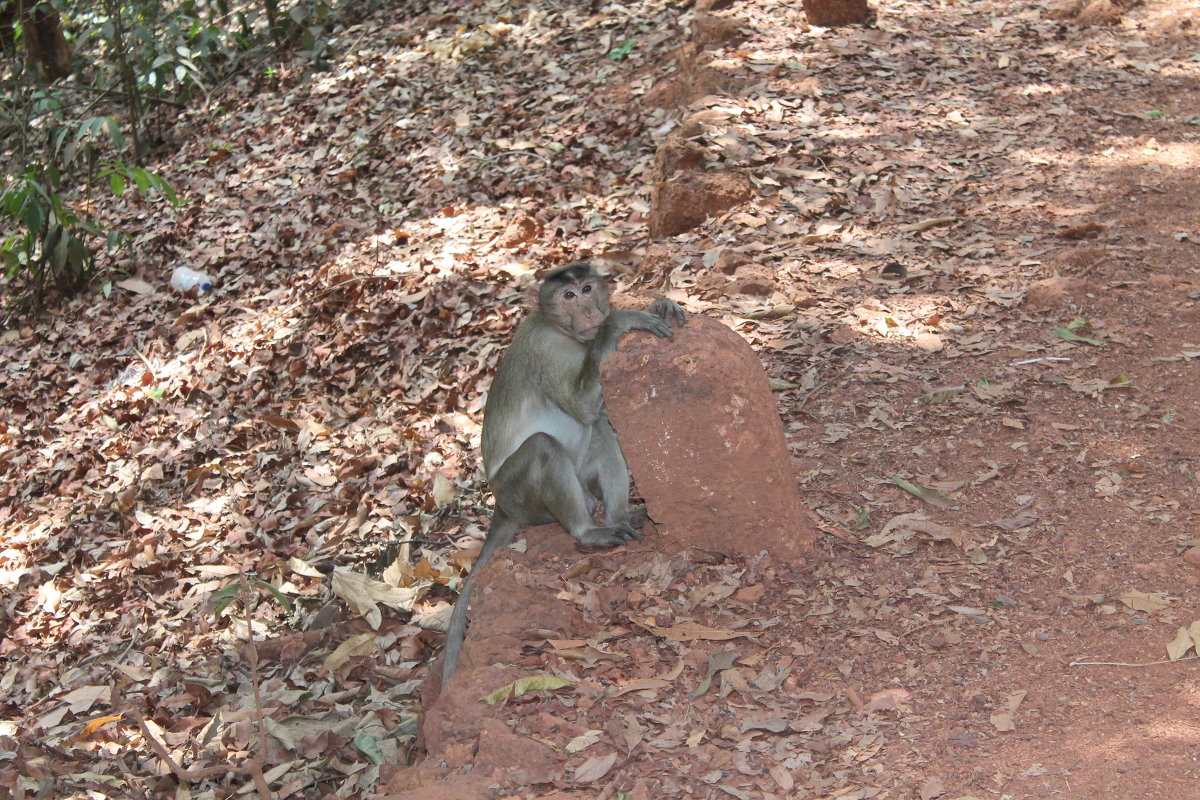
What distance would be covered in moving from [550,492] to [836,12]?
725cm

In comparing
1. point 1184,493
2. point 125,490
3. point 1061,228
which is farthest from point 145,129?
point 1184,493

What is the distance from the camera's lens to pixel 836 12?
34.1 feet

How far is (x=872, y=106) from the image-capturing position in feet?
30.3

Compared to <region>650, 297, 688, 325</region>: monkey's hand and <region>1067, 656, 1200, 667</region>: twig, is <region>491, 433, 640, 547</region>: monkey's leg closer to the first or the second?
<region>650, 297, 688, 325</region>: monkey's hand

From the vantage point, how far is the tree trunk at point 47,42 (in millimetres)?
13359

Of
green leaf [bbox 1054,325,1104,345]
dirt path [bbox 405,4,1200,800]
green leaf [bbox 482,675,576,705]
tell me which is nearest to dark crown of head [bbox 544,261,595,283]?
dirt path [bbox 405,4,1200,800]

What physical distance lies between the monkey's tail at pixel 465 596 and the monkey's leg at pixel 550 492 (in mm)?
130

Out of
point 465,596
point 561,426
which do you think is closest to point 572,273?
point 561,426

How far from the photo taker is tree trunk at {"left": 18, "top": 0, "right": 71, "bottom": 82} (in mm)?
13359

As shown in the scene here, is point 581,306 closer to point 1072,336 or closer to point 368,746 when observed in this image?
point 368,746

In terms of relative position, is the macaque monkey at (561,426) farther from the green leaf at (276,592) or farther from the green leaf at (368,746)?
the green leaf at (276,592)

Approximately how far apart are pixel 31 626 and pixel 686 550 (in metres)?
5.12

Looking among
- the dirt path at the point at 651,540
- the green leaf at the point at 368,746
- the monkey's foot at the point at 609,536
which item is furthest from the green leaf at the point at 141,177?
the monkey's foot at the point at 609,536

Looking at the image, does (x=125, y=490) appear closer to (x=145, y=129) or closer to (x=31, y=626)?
(x=31, y=626)
